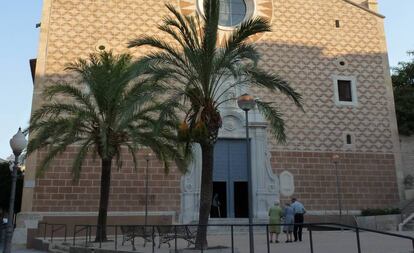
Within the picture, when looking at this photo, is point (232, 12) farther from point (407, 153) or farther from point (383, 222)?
point (383, 222)

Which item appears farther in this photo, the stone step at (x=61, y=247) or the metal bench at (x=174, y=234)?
the stone step at (x=61, y=247)

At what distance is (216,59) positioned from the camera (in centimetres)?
1168

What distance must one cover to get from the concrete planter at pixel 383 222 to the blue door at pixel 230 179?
5553 millimetres

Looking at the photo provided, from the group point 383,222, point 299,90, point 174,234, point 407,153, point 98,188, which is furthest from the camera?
point 407,153

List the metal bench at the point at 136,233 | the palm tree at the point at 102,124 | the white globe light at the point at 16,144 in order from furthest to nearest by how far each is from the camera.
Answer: the palm tree at the point at 102,124 < the metal bench at the point at 136,233 < the white globe light at the point at 16,144

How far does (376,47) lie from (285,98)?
245 inches

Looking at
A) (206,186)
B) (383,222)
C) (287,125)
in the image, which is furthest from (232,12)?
(206,186)

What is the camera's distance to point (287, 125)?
838 inches

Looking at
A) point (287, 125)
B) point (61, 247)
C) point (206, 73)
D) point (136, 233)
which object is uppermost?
point (287, 125)

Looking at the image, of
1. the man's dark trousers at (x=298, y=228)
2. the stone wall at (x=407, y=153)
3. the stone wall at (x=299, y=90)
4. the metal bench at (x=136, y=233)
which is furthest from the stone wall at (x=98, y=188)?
the stone wall at (x=407, y=153)

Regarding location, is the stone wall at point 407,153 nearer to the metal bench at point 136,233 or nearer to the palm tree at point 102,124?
the palm tree at point 102,124

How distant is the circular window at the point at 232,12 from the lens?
885 inches

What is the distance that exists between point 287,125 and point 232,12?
6.69m

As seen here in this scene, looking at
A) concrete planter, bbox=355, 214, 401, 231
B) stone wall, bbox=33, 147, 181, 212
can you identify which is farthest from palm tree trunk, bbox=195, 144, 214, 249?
concrete planter, bbox=355, 214, 401, 231
